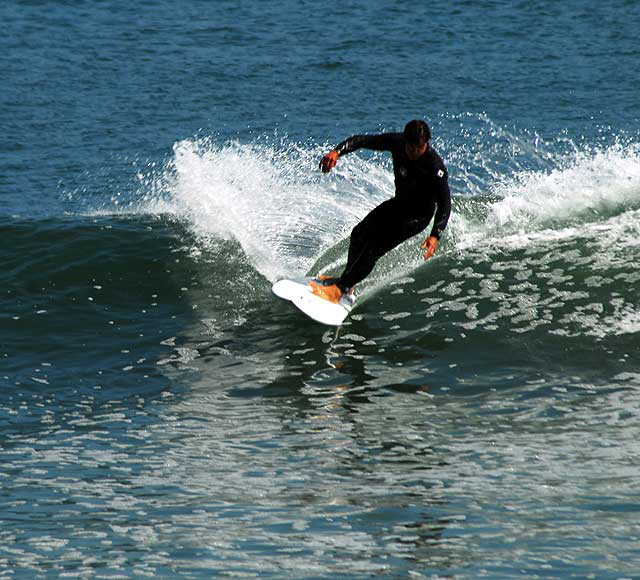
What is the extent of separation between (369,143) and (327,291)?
1346 mm

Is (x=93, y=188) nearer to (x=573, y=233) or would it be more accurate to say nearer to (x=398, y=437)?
(x=573, y=233)

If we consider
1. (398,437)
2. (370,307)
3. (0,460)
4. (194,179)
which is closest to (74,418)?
(0,460)

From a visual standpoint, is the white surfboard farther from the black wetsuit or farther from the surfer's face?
the surfer's face

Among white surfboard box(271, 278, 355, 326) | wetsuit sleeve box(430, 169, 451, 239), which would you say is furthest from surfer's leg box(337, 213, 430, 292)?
wetsuit sleeve box(430, 169, 451, 239)

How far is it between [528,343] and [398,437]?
90.1 inches

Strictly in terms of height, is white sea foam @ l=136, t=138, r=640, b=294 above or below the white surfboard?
above

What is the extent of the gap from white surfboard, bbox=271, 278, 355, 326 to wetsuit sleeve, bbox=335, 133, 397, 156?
1229 millimetres

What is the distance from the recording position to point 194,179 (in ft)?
43.6

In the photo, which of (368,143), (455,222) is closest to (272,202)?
(455,222)

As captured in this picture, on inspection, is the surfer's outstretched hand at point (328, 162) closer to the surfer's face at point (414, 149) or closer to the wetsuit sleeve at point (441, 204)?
the surfer's face at point (414, 149)

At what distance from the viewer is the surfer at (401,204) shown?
910 centimetres

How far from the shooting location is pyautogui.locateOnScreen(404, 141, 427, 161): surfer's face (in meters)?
9.03

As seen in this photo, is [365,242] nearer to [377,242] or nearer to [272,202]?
[377,242]

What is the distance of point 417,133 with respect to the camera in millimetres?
8914
